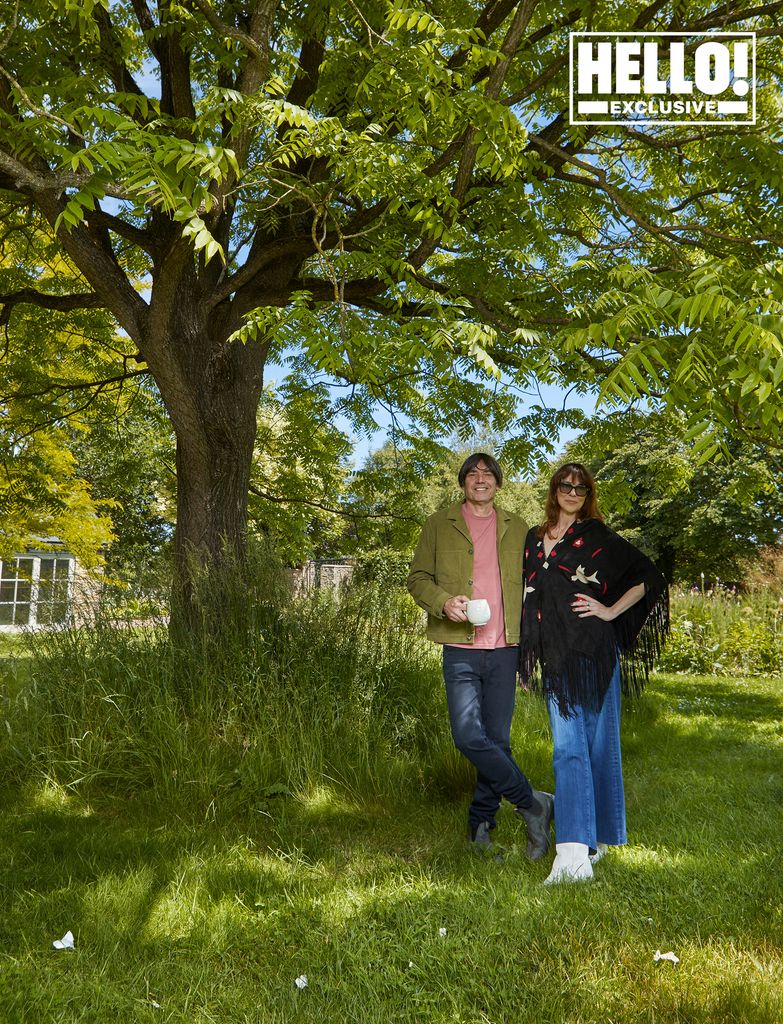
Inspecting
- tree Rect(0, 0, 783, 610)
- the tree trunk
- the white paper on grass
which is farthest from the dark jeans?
the tree trunk

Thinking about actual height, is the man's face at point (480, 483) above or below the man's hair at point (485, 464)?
below

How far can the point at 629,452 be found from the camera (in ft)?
106

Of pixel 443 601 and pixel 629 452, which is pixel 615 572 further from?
pixel 629 452

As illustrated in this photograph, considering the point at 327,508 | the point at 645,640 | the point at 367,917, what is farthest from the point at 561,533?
the point at 327,508

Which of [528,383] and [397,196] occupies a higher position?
[397,196]

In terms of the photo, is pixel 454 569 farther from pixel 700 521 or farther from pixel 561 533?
pixel 700 521

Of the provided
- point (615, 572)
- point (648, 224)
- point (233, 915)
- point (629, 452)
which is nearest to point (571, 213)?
point (648, 224)

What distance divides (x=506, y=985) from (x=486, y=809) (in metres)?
1.36

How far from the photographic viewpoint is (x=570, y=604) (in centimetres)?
379

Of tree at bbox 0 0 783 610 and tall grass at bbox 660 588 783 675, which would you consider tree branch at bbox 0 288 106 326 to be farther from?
tall grass at bbox 660 588 783 675

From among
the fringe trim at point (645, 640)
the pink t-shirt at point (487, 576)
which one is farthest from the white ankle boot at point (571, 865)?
the pink t-shirt at point (487, 576)

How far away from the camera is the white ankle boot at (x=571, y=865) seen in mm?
3533

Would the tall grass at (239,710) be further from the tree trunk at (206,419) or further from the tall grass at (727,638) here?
the tall grass at (727,638)

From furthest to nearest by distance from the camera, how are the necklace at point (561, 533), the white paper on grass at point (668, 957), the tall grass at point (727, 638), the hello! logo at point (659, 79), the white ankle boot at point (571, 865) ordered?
the tall grass at point (727, 638), the hello! logo at point (659, 79), the necklace at point (561, 533), the white ankle boot at point (571, 865), the white paper on grass at point (668, 957)
